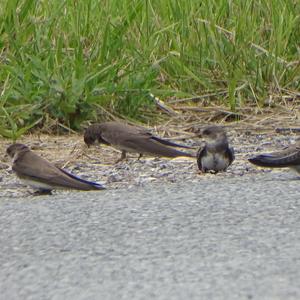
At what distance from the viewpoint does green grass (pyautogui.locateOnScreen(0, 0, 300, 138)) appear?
8.40 metres

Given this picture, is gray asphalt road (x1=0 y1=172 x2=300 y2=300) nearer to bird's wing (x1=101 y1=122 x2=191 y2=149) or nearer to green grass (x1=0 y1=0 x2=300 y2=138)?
bird's wing (x1=101 y1=122 x2=191 y2=149)

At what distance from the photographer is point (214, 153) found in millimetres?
6727

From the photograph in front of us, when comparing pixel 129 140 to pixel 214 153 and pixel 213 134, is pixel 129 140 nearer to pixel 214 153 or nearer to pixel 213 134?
pixel 213 134

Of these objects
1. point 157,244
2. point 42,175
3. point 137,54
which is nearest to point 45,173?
point 42,175

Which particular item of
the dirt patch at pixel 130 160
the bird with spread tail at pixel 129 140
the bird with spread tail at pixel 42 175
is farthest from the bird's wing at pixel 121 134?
the bird with spread tail at pixel 42 175

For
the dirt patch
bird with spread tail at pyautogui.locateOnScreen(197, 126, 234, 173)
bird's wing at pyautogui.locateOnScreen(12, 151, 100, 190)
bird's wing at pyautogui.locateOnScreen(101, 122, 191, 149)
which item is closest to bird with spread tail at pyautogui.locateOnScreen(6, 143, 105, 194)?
bird's wing at pyautogui.locateOnScreen(12, 151, 100, 190)

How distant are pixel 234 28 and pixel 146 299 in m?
6.27

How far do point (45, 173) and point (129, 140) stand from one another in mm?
1484

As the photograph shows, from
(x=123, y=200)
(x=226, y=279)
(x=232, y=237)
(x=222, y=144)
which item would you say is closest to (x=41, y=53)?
(x=222, y=144)

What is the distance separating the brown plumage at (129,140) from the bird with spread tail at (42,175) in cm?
101

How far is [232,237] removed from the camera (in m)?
4.38

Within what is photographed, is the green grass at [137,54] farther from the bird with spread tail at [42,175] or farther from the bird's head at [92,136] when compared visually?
the bird with spread tail at [42,175]

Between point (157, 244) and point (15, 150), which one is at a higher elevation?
point (157, 244)

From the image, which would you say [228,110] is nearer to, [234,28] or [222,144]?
[234,28]
